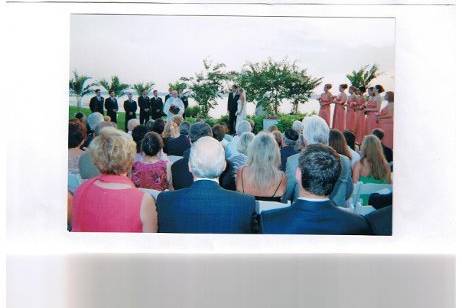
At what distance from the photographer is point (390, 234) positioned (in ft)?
12.0

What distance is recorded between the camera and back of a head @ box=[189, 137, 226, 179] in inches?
142

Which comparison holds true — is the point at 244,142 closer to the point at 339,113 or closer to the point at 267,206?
the point at 267,206

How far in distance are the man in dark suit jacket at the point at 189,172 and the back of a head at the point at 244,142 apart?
11cm

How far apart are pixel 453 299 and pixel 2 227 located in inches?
106

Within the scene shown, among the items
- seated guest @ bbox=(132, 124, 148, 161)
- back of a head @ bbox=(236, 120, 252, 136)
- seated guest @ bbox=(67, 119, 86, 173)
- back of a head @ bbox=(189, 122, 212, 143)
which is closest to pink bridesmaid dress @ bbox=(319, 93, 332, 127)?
back of a head @ bbox=(236, 120, 252, 136)

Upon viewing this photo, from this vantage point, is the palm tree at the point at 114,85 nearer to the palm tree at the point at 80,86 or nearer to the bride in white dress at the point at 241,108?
the palm tree at the point at 80,86

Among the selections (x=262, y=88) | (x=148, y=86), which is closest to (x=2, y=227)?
(x=148, y=86)

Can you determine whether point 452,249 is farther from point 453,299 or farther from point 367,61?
point 367,61

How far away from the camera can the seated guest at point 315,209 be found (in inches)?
142

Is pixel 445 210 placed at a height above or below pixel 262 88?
below

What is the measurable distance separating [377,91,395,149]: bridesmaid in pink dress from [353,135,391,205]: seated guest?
55mm

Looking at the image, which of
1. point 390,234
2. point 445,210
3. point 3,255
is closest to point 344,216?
point 390,234
